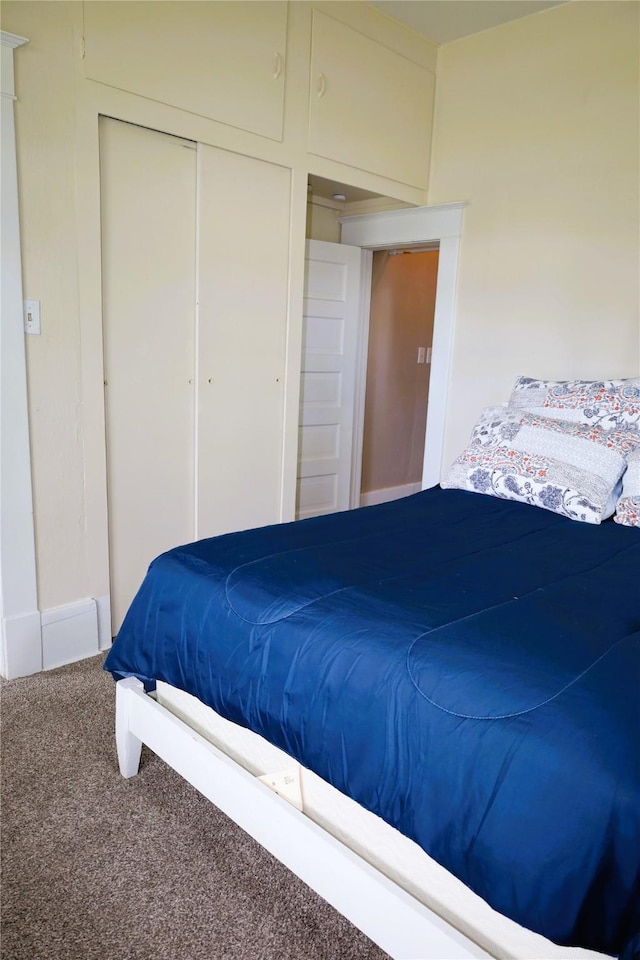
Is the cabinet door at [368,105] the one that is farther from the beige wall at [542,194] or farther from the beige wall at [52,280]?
the beige wall at [52,280]

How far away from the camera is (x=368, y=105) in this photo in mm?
3381

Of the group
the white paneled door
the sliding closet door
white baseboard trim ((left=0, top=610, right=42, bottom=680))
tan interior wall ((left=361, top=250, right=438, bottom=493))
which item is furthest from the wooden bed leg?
tan interior wall ((left=361, top=250, right=438, bottom=493))

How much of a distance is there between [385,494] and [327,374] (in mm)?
1271

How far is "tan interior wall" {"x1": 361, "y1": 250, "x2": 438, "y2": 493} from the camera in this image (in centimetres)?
465

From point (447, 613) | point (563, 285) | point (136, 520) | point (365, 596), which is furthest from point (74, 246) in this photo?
point (563, 285)

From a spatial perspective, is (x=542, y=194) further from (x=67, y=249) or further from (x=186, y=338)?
(x=67, y=249)

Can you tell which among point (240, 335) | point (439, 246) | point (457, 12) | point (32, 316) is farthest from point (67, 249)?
point (457, 12)

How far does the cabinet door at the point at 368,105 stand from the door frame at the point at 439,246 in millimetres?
218

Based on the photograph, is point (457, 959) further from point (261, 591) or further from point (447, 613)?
point (261, 591)

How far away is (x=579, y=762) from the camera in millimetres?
1021

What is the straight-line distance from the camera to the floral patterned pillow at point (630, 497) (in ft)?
7.50

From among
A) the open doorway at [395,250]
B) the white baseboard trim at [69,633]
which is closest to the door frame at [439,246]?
the open doorway at [395,250]

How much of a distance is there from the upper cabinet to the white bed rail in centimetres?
215

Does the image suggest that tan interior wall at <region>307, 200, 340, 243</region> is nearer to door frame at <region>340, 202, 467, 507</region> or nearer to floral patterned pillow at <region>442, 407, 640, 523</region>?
door frame at <region>340, 202, 467, 507</region>
